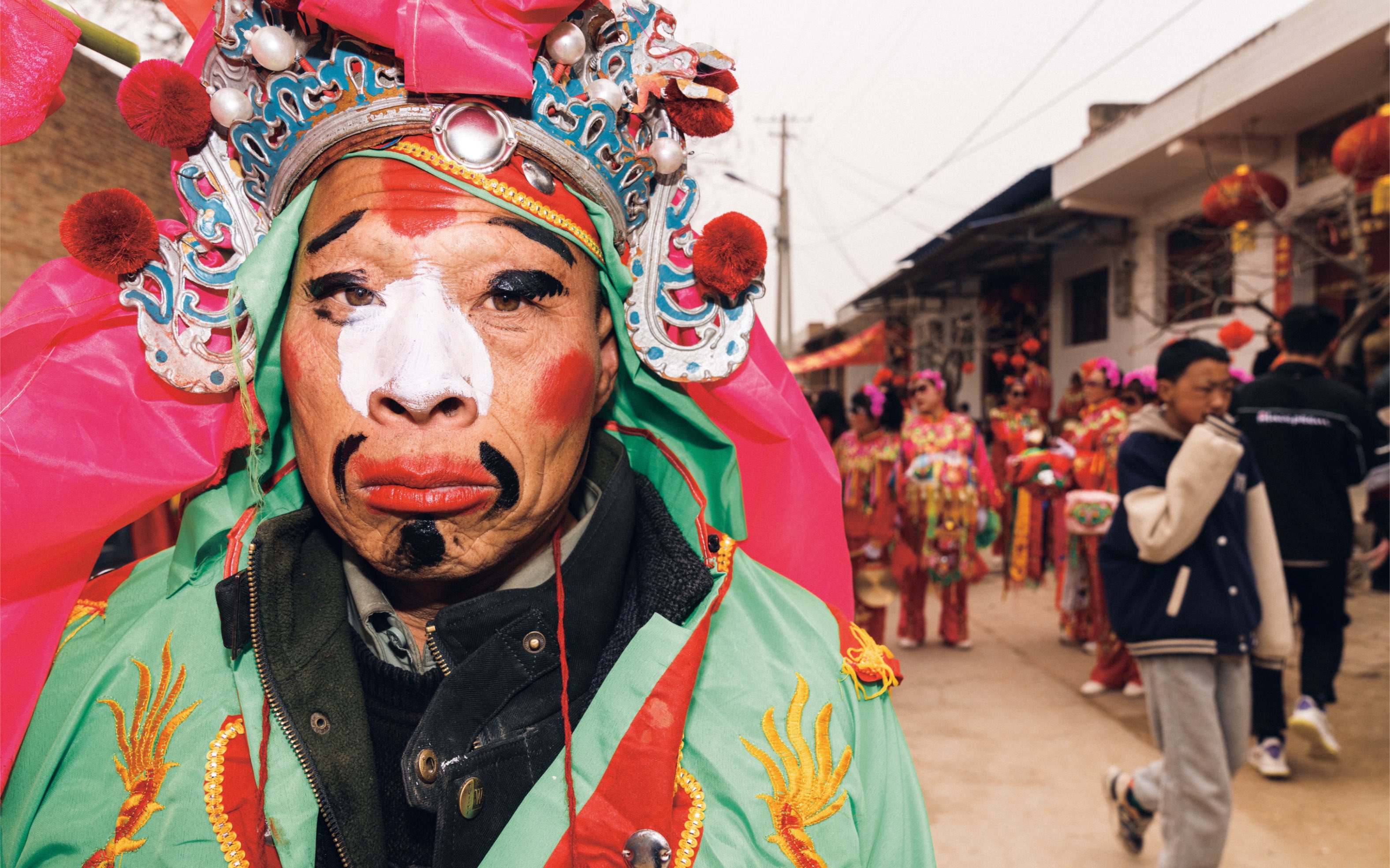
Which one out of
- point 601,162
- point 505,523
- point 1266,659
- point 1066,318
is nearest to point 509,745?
point 505,523

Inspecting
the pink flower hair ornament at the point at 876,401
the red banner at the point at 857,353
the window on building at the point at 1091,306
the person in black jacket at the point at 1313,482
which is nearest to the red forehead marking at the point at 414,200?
the person in black jacket at the point at 1313,482

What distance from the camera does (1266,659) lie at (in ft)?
10.9

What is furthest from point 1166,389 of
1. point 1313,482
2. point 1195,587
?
point 1313,482

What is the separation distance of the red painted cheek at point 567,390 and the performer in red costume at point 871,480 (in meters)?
4.78

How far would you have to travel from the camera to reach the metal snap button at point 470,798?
3.75 ft

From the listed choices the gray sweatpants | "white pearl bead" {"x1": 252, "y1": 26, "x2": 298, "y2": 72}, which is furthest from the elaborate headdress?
the gray sweatpants

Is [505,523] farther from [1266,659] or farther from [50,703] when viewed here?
[1266,659]

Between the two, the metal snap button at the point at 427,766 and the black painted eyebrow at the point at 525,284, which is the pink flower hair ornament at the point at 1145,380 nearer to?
the black painted eyebrow at the point at 525,284

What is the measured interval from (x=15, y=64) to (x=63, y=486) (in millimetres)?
600

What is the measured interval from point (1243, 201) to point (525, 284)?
28.1 ft

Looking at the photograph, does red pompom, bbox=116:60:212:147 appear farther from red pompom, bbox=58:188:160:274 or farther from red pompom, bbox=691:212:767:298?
red pompom, bbox=691:212:767:298

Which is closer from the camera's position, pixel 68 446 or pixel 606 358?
pixel 68 446

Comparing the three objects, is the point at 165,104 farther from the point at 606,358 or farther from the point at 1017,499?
the point at 1017,499

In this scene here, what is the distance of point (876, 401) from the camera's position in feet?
24.5
